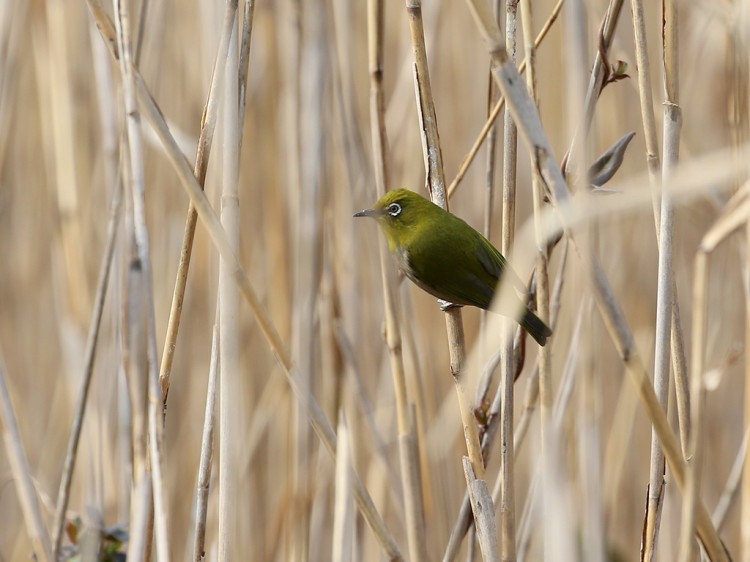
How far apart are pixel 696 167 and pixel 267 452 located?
1.53 metres

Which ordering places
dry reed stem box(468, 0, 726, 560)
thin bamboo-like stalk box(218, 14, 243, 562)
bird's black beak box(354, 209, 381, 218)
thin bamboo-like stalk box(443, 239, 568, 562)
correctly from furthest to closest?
bird's black beak box(354, 209, 381, 218) < thin bamboo-like stalk box(443, 239, 568, 562) < thin bamboo-like stalk box(218, 14, 243, 562) < dry reed stem box(468, 0, 726, 560)

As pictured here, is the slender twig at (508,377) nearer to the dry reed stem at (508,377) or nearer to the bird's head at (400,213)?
the dry reed stem at (508,377)

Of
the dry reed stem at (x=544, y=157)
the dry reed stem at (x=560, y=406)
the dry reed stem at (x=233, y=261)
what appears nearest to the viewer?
the dry reed stem at (x=544, y=157)

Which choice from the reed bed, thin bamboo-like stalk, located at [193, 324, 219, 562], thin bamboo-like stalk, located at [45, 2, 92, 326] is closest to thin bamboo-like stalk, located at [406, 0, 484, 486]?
the reed bed

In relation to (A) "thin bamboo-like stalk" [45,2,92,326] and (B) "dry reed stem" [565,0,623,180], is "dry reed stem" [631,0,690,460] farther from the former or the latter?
(A) "thin bamboo-like stalk" [45,2,92,326]

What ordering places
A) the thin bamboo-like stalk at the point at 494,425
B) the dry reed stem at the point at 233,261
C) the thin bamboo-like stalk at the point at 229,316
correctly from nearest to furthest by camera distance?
the dry reed stem at the point at 233,261 < the thin bamboo-like stalk at the point at 229,316 < the thin bamboo-like stalk at the point at 494,425

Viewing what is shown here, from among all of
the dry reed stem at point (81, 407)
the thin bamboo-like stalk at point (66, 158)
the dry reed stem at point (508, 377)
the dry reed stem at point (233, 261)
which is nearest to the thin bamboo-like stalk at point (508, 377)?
the dry reed stem at point (508, 377)

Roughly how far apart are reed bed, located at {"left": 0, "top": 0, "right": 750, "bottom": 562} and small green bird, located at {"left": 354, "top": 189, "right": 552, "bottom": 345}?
70 millimetres

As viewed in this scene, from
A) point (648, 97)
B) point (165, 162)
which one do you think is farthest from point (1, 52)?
point (648, 97)

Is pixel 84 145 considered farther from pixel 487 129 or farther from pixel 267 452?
pixel 487 129

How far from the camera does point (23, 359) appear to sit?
2537 mm

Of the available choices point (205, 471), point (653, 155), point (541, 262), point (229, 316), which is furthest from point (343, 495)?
point (653, 155)

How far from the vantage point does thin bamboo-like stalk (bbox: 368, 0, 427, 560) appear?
1285 mm

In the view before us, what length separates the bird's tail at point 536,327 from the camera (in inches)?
46.3
